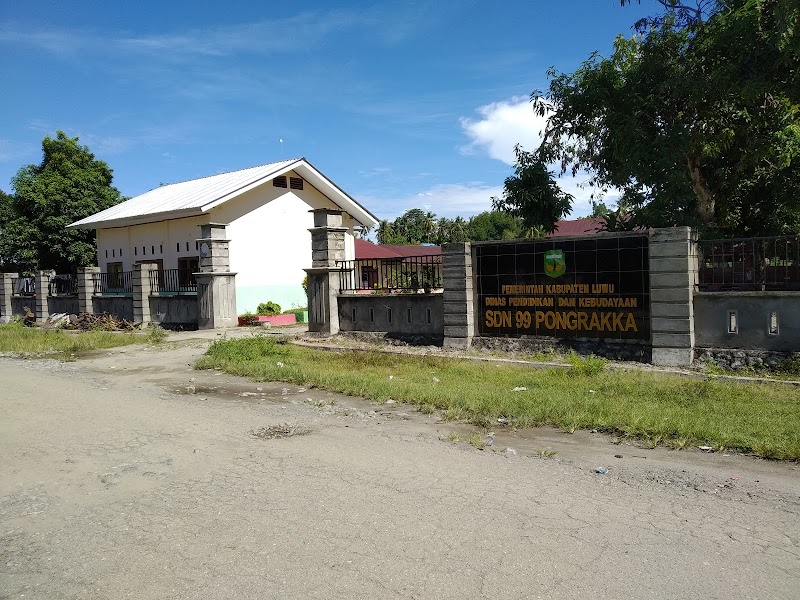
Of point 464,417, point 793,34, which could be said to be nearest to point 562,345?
point 464,417

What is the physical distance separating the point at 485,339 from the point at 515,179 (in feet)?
19.9

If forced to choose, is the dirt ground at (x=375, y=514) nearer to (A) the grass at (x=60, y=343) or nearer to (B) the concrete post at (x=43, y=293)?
(A) the grass at (x=60, y=343)

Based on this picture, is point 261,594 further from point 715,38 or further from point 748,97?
point 715,38

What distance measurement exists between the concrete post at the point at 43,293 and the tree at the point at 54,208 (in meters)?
3.84

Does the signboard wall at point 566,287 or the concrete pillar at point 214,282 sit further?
the concrete pillar at point 214,282

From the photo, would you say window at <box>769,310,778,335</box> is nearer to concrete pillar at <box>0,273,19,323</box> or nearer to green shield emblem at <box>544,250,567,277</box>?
green shield emblem at <box>544,250,567,277</box>

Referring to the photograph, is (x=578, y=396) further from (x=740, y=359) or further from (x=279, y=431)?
(x=279, y=431)

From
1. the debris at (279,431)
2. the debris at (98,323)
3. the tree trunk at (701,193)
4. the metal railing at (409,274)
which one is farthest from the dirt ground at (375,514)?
the debris at (98,323)

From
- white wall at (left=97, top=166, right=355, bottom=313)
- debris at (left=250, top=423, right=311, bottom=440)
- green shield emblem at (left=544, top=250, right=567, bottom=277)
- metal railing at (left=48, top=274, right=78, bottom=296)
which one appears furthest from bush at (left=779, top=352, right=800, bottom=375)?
metal railing at (left=48, top=274, right=78, bottom=296)

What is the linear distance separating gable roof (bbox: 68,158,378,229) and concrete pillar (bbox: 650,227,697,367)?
16.5 meters

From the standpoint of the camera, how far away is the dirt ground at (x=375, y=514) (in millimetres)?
3414

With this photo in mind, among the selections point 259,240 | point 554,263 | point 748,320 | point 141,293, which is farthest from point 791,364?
point 141,293

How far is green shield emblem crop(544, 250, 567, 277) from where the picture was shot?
1168 centimetres

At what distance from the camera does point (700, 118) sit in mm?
14062
